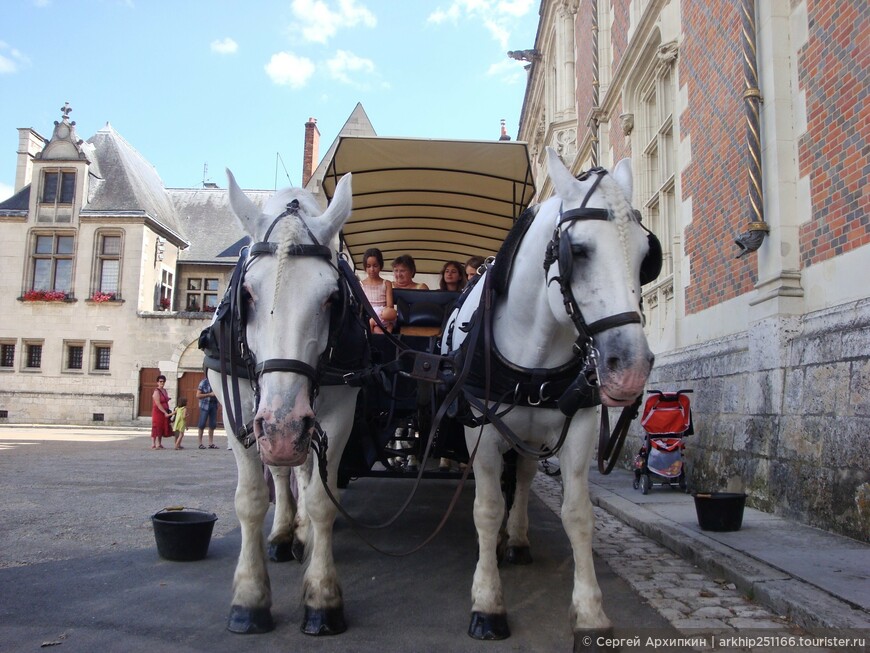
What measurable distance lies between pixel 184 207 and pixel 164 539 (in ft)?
102

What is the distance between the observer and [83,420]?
26094 mm

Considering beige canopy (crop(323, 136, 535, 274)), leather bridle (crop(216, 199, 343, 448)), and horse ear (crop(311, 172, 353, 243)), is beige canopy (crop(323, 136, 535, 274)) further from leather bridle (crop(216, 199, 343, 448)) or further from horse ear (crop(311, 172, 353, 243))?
leather bridle (crop(216, 199, 343, 448))

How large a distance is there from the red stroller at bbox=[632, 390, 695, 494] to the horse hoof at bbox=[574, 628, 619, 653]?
4.35 metres

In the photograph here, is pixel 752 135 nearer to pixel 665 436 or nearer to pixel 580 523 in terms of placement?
pixel 665 436

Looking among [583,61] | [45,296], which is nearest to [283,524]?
[583,61]

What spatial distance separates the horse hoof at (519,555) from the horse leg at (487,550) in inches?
47.5

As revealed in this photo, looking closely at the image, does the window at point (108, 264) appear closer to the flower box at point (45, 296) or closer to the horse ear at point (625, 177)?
the flower box at point (45, 296)

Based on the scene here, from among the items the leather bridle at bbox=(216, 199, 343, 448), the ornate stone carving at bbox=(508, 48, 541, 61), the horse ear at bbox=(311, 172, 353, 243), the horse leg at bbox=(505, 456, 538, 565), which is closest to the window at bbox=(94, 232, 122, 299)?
the ornate stone carving at bbox=(508, 48, 541, 61)

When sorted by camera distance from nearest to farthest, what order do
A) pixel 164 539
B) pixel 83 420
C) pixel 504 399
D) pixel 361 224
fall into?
1. pixel 504 399
2. pixel 164 539
3. pixel 361 224
4. pixel 83 420

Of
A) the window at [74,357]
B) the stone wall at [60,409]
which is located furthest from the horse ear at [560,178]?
the window at [74,357]

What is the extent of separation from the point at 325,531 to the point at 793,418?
4044 millimetres

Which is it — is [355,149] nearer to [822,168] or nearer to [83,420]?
[822,168]

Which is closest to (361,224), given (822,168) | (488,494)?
(822,168)

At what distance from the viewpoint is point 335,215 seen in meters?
3.11
